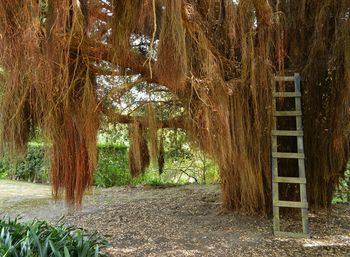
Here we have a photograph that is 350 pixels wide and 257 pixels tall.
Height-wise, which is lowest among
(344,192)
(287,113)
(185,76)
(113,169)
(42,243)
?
(344,192)

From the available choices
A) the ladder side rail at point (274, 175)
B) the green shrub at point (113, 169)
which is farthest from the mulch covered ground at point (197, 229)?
the green shrub at point (113, 169)

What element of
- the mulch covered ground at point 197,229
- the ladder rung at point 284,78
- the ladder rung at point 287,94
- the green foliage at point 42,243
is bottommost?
the mulch covered ground at point 197,229

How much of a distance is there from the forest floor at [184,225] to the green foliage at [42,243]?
64 cm

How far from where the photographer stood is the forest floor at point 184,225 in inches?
117

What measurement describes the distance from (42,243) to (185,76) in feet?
4.16

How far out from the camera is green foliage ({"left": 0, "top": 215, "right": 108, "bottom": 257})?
2.02 meters

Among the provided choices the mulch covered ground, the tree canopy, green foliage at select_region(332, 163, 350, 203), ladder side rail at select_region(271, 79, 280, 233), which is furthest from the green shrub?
ladder side rail at select_region(271, 79, 280, 233)

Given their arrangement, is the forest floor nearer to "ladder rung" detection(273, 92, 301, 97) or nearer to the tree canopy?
the tree canopy

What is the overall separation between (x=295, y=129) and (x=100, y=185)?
15.0ft

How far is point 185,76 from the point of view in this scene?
87.8 inches

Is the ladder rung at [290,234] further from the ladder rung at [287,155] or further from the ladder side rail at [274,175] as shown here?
the ladder rung at [287,155]

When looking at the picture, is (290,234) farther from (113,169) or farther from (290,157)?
(113,169)

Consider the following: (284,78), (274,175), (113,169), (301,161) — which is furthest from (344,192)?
(113,169)

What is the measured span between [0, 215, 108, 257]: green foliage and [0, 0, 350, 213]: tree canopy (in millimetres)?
397
